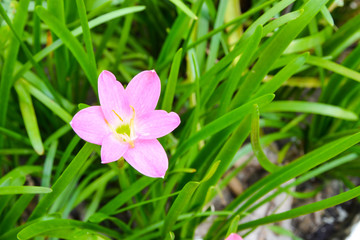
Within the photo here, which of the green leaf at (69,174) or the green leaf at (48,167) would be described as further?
the green leaf at (48,167)

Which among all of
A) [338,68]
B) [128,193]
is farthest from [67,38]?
[338,68]

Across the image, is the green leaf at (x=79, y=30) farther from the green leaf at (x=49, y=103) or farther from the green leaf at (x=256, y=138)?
the green leaf at (x=256, y=138)

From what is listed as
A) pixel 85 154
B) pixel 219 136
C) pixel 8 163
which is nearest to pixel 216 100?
pixel 219 136

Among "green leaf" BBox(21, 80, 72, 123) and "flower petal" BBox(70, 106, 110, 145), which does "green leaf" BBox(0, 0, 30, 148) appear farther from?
"flower petal" BBox(70, 106, 110, 145)

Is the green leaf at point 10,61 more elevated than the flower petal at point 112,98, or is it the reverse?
the green leaf at point 10,61

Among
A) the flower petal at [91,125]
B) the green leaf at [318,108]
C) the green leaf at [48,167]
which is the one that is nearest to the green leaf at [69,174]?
the flower petal at [91,125]

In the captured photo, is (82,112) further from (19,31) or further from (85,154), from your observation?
(19,31)

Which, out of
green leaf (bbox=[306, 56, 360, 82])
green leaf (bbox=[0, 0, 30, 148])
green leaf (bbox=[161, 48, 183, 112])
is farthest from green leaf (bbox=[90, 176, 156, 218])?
green leaf (bbox=[306, 56, 360, 82])

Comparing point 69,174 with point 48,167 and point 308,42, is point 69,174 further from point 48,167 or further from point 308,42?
point 308,42
